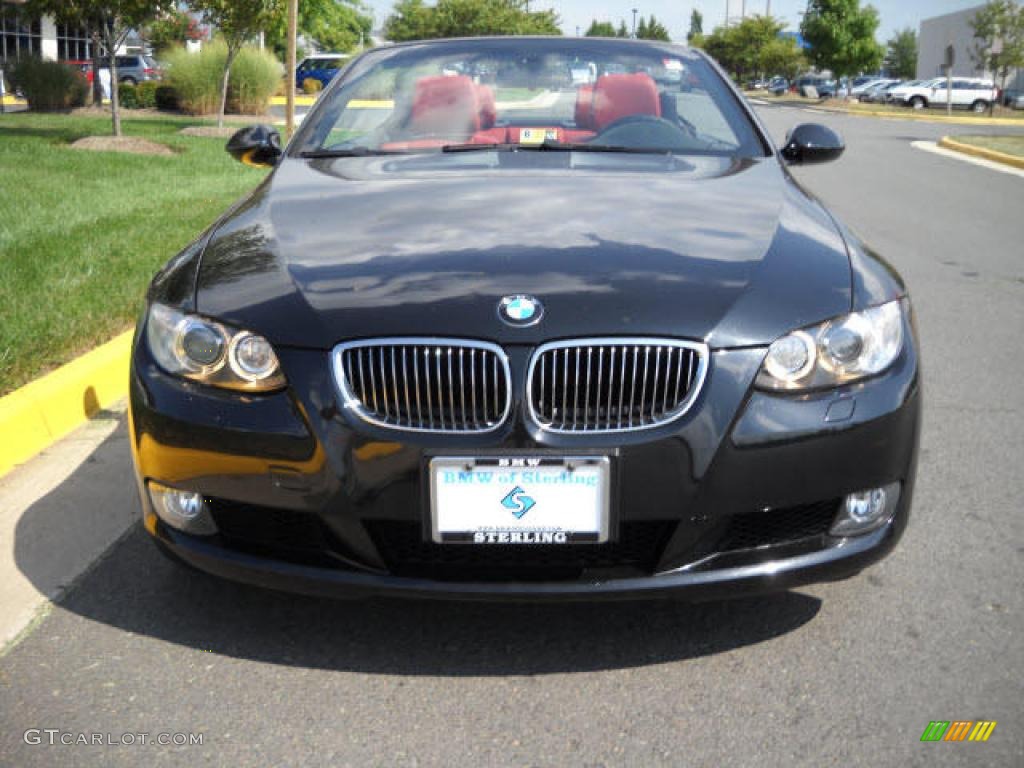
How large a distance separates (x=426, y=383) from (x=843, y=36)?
231ft

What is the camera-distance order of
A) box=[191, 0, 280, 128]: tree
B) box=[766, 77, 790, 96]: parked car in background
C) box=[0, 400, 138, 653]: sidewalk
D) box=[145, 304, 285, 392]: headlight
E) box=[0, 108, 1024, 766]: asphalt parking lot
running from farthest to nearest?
box=[766, 77, 790, 96]: parked car in background, box=[191, 0, 280, 128]: tree, box=[0, 400, 138, 653]: sidewalk, box=[145, 304, 285, 392]: headlight, box=[0, 108, 1024, 766]: asphalt parking lot

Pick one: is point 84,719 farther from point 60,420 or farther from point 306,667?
point 60,420

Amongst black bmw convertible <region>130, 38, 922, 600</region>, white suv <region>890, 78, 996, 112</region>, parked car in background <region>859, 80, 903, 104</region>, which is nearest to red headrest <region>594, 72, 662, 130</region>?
black bmw convertible <region>130, 38, 922, 600</region>

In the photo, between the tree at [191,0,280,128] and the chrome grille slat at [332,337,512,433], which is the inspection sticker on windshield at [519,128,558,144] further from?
the tree at [191,0,280,128]

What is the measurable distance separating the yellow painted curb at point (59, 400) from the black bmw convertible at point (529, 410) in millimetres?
1496

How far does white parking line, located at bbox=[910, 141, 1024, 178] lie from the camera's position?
696 inches

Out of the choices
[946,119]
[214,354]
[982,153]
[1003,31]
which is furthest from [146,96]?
[1003,31]

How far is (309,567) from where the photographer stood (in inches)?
105

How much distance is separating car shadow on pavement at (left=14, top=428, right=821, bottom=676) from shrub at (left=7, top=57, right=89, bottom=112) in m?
21.6

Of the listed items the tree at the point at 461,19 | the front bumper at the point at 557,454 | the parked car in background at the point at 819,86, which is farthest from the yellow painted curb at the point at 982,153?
the parked car in background at the point at 819,86

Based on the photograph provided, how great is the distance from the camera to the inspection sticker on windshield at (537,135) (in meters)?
4.21

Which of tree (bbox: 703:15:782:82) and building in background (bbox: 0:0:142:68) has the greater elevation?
tree (bbox: 703:15:782:82)

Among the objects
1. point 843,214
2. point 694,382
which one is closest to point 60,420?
point 694,382

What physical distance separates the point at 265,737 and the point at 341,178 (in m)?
1.84
